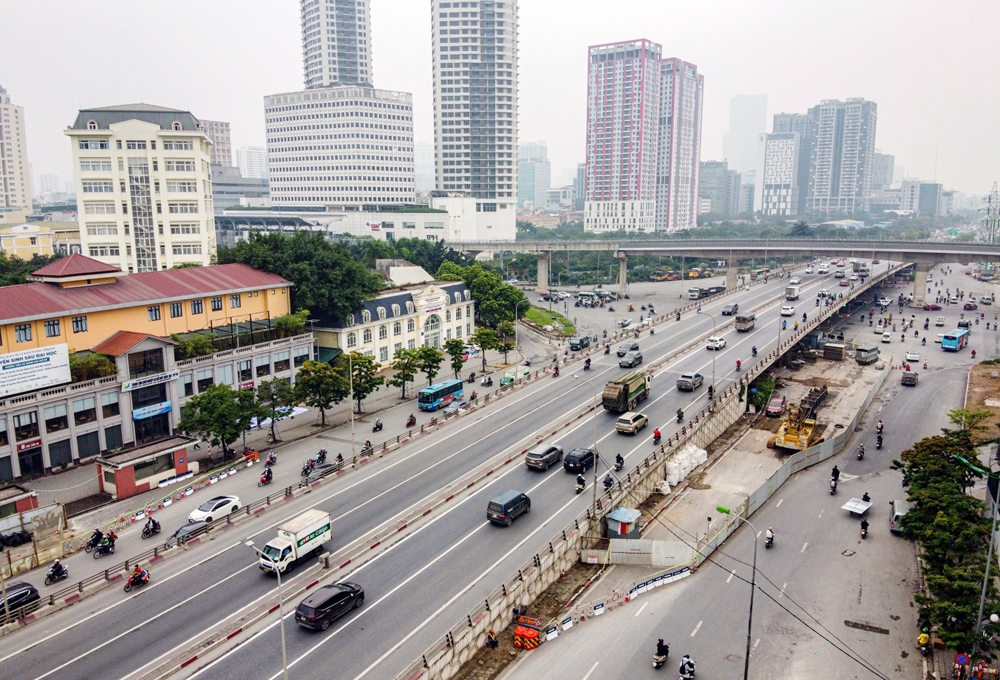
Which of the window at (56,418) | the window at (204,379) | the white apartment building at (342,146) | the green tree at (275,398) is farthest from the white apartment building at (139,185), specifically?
the white apartment building at (342,146)

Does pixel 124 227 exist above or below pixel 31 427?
above

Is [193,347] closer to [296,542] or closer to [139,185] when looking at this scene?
[296,542]

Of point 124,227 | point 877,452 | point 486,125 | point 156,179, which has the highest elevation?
point 486,125

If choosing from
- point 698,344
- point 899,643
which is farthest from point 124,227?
point 899,643

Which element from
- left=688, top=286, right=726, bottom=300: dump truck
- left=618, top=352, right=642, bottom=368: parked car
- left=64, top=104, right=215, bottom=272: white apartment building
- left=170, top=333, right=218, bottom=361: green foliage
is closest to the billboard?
left=170, top=333, right=218, bottom=361: green foliage

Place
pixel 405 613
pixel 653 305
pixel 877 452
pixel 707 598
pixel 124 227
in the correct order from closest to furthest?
pixel 405 613 < pixel 707 598 < pixel 877 452 < pixel 124 227 < pixel 653 305

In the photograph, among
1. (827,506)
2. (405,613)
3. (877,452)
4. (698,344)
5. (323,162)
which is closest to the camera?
(405,613)

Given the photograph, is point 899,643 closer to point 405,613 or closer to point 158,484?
point 405,613
